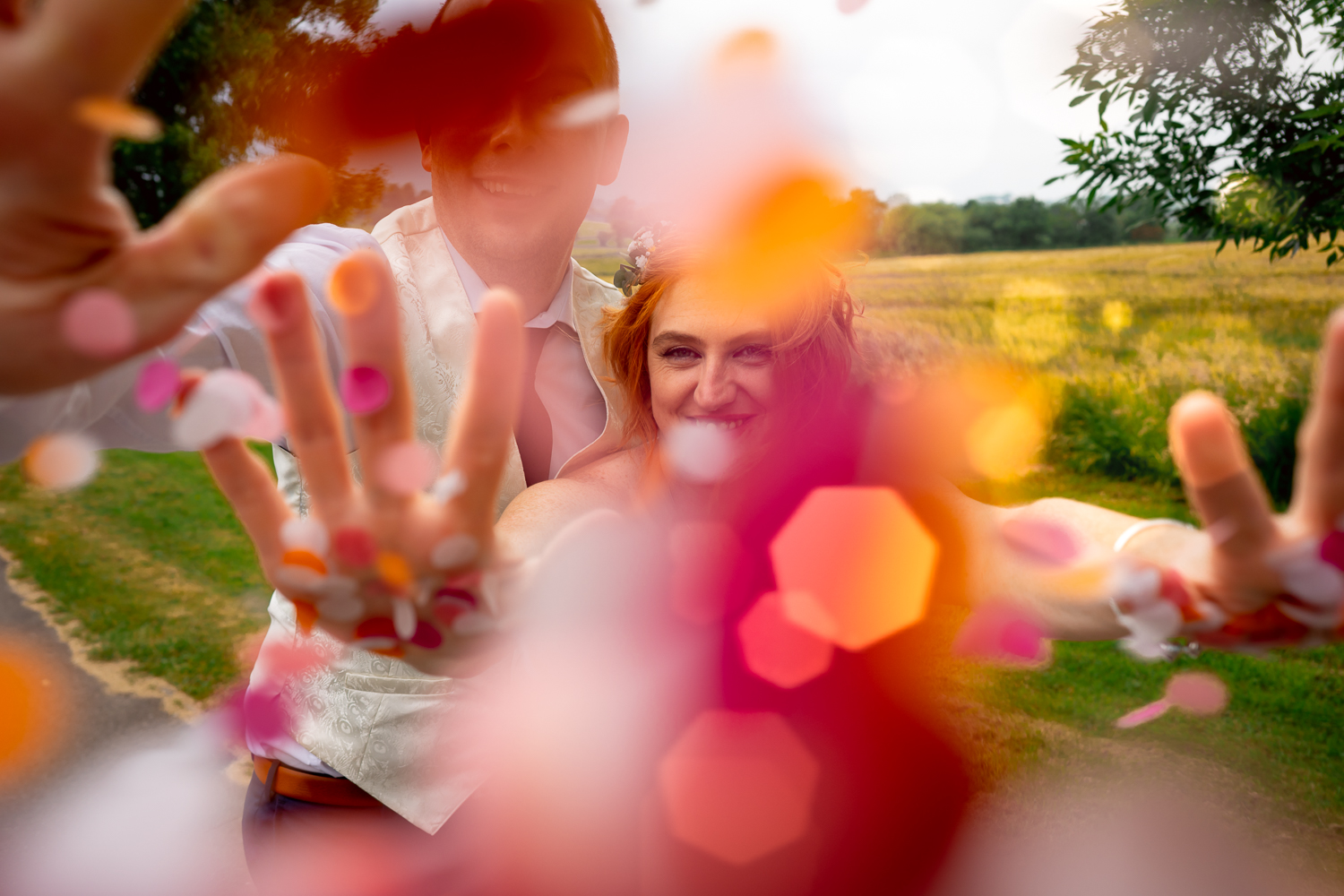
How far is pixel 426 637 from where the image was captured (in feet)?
3.55

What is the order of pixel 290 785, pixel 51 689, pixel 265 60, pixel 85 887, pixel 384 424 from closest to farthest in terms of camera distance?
pixel 384 424 < pixel 290 785 < pixel 85 887 < pixel 51 689 < pixel 265 60

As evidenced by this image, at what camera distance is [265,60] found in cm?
961

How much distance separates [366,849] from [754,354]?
175cm

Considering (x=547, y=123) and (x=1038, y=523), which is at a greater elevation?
(x=547, y=123)

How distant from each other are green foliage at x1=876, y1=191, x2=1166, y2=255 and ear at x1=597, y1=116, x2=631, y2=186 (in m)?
9.43

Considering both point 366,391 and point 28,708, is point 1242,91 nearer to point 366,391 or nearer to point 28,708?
point 366,391

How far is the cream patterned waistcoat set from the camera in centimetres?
199

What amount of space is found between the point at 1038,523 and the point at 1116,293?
10717 mm

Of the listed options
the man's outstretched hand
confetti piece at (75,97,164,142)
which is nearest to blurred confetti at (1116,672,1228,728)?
the man's outstretched hand

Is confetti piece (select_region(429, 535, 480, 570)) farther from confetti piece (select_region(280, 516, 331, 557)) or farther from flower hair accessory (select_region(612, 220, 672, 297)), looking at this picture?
flower hair accessory (select_region(612, 220, 672, 297))

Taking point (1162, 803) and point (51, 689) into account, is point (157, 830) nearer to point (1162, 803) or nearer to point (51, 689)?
point (51, 689)

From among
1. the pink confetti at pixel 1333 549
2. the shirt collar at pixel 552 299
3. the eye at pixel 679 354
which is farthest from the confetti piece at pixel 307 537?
the eye at pixel 679 354

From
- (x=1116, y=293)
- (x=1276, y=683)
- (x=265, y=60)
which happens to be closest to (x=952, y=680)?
(x=1276, y=683)

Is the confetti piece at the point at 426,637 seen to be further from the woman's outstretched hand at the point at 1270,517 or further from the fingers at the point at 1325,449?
the fingers at the point at 1325,449
